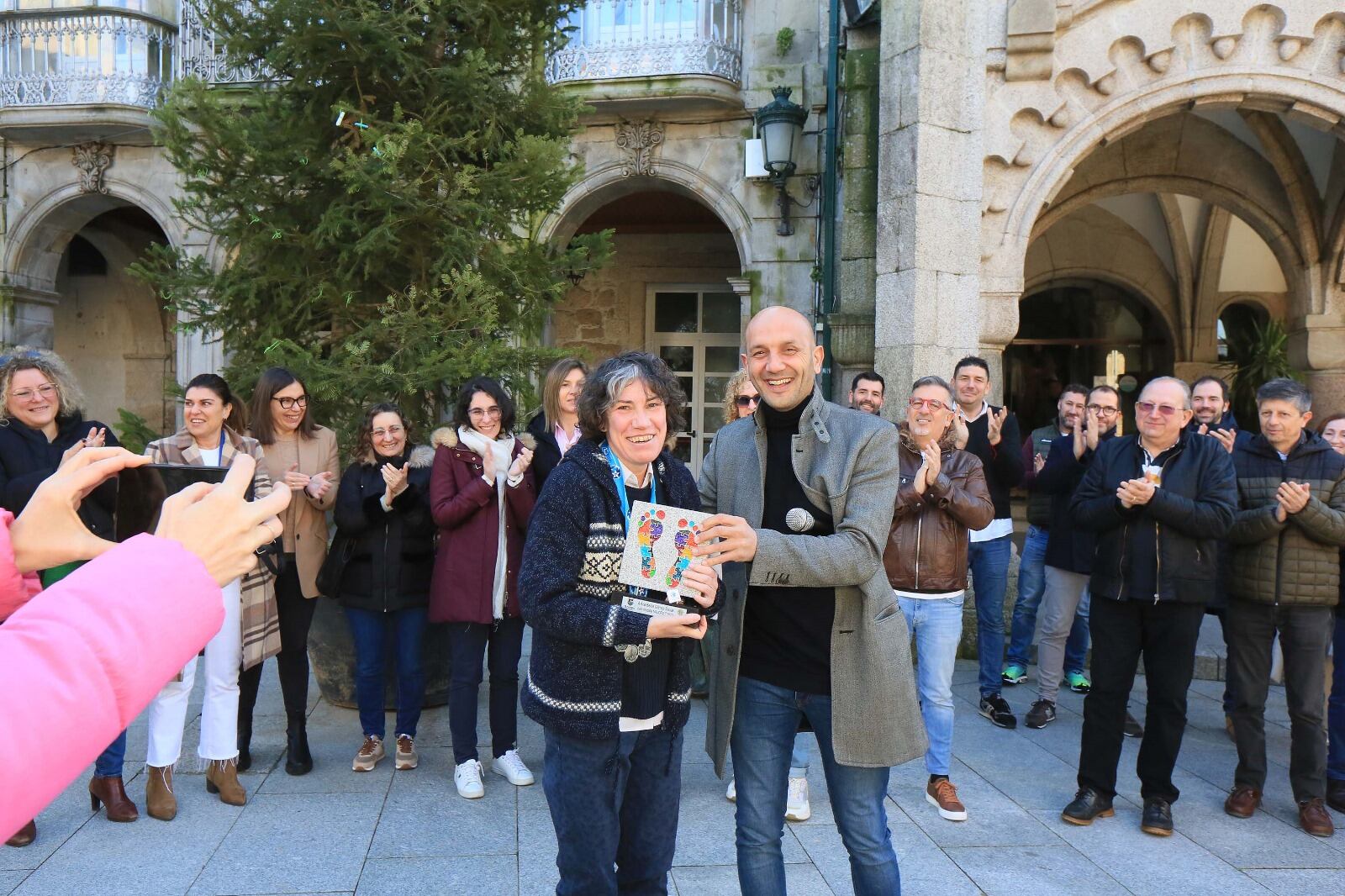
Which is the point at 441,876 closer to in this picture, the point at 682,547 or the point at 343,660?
the point at 682,547

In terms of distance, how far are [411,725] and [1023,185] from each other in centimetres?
576

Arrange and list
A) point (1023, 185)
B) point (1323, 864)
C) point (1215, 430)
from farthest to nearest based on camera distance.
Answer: point (1023, 185) → point (1215, 430) → point (1323, 864)

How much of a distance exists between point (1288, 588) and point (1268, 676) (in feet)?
1.39

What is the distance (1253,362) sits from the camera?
1262cm

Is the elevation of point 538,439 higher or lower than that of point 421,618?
higher

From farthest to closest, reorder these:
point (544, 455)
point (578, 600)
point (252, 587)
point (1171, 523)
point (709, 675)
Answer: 1. point (544, 455)
2. point (252, 587)
3. point (1171, 523)
4. point (709, 675)
5. point (578, 600)


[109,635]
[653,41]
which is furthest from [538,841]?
[653,41]

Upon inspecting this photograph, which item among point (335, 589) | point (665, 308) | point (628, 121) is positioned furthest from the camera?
point (665, 308)

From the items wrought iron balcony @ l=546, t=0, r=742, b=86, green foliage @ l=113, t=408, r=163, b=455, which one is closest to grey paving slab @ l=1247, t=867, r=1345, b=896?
green foliage @ l=113, t=408, r=163, b=455

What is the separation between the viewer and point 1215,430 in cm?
529

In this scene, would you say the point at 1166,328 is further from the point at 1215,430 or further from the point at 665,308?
the point at 1215,430

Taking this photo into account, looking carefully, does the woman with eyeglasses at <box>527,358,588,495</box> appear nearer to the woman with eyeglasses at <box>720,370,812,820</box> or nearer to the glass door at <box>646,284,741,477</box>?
the woman with eyeglasses at <box>720,370,812,820</box>

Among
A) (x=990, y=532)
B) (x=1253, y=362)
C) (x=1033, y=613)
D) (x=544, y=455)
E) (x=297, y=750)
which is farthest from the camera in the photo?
(x=1253, y=362)

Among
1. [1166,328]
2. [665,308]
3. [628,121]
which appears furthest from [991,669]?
[1166,328]
